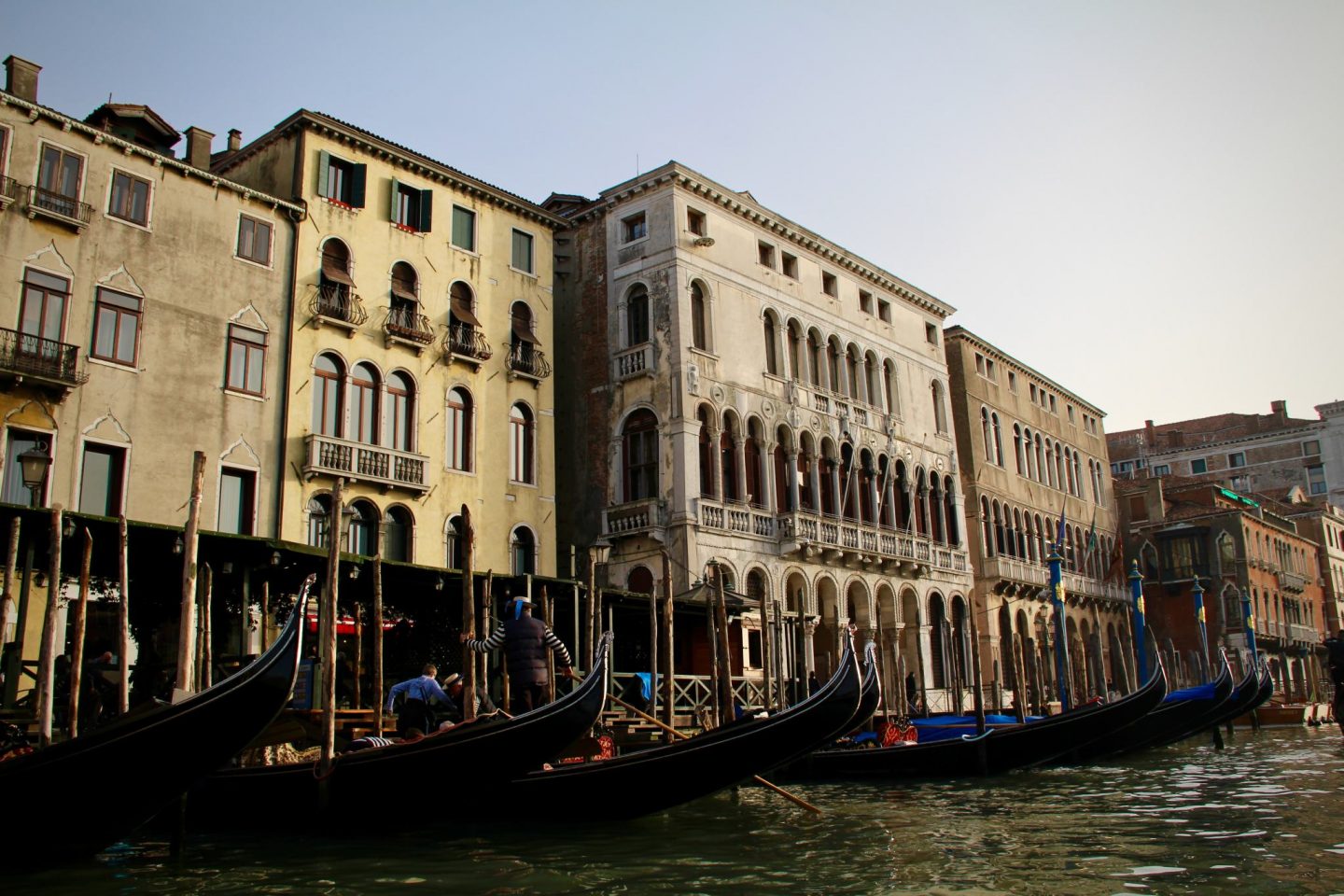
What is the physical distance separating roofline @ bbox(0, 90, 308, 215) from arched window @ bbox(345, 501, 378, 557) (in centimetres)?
422

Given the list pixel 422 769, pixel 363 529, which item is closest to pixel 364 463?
pixel 363 529

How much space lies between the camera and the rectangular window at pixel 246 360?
16078mm

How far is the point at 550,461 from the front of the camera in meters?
20.0

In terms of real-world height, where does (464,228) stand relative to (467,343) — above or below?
above

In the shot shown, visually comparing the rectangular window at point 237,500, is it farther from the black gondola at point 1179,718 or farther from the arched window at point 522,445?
the black gondola at point 1179,718

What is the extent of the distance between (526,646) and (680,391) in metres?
10.9

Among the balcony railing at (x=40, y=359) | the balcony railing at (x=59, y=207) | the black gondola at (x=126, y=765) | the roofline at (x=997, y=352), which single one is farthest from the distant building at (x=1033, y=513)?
the black gondola at (x=126, y=765)

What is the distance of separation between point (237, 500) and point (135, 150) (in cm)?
461

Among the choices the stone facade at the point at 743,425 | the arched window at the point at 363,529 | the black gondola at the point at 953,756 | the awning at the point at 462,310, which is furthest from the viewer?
the stone facade at the point at 743,425

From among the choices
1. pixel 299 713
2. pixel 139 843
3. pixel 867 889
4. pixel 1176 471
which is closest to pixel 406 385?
pixel 299 713

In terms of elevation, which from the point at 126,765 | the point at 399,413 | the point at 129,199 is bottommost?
the point at 126,765

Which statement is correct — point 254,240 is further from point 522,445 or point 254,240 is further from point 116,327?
point 522,445

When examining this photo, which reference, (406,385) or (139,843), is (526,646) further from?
(406,385)

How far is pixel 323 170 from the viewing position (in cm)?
1759
